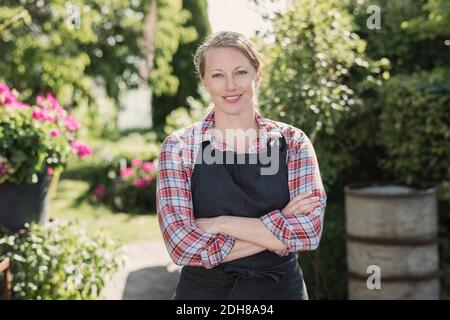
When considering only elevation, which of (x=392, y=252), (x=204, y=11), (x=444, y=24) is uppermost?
(x=204, y=11)

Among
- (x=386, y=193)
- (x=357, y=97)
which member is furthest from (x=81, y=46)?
(x=386, y=193)

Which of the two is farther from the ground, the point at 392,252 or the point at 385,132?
the point at 385,132

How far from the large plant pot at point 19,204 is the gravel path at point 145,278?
0.72m

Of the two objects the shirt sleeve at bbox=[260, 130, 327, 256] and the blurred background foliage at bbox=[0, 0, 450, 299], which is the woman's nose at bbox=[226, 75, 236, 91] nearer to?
the shirt sleeve at bbox=[260, 130, 327, 256]

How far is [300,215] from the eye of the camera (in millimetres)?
2344

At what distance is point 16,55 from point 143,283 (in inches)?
230

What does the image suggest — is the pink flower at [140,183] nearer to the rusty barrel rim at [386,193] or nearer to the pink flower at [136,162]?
the pink flower at [136,162]

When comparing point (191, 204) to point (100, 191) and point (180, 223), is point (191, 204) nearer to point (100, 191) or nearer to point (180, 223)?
point (180, 223)

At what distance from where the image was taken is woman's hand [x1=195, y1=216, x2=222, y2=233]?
2279 mm

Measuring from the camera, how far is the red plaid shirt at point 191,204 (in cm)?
225

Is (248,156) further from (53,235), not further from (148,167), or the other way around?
(148,167)

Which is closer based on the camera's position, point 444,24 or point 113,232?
point 444,24
